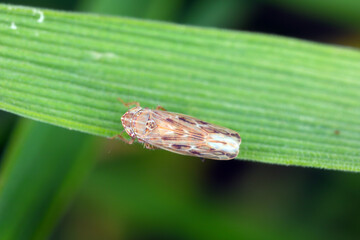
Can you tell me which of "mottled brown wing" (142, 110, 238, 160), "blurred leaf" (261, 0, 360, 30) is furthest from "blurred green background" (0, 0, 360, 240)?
"mottled brown wing" (142, 110, 238, 160)

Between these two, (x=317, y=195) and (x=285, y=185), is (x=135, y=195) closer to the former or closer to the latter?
(x=285, y=185)

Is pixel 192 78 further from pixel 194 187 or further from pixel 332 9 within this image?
pixel 332 9

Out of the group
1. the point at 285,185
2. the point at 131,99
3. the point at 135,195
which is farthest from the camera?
the point at 285,185

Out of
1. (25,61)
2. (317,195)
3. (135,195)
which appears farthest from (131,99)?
(317,195)

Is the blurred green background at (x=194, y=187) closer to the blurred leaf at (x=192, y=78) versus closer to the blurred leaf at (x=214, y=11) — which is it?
the blurred leaf at (x=214, y=11)

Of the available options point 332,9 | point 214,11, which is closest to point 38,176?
point 214,11

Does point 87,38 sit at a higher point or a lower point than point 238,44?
lower

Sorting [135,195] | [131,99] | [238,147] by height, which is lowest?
[135,195]
